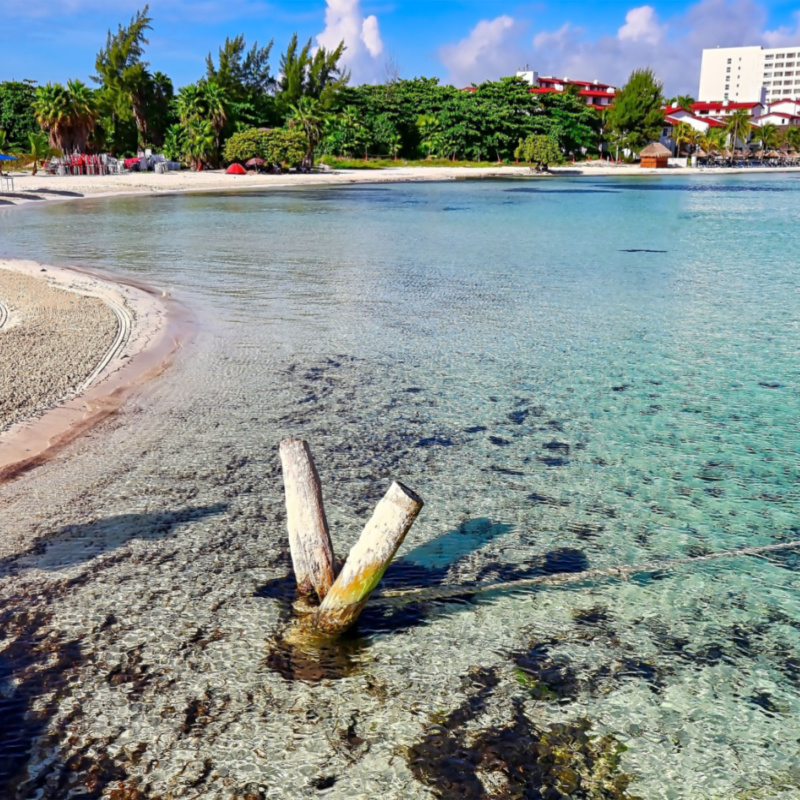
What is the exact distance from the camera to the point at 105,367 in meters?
10.0

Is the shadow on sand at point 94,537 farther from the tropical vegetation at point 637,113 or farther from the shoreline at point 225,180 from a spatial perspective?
the tropical vegetation at point 637,113

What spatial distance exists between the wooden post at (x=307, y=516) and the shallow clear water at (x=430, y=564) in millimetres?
418

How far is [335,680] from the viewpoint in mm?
4465

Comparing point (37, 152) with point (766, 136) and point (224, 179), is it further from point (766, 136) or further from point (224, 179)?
point (766, 136)

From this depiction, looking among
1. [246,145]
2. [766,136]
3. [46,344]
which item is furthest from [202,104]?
[766,136]

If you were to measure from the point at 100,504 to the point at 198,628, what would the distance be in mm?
2033

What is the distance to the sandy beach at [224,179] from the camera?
148ft

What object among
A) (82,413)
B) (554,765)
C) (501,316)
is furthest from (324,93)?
(554,765)

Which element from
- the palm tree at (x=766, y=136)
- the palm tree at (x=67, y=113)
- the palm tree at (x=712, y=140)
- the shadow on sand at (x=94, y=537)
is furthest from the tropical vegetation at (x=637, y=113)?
the shadow on sand at (x=94, y=537)

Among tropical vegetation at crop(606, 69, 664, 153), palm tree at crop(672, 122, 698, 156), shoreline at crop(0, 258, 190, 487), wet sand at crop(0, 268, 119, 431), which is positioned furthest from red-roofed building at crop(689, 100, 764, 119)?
wet sand at crop(0, 268, 119, 431)

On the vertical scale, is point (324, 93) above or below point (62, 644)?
above

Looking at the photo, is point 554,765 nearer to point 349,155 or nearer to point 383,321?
point 383,321

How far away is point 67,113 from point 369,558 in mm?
64236

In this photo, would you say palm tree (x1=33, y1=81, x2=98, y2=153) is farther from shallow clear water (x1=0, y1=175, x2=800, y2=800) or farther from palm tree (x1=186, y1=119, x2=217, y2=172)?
shallow clear water (x1=0, y1=175, x2=800, y2=800)
